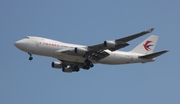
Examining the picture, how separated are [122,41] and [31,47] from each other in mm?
12239

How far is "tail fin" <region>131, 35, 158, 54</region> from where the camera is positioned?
6190cm

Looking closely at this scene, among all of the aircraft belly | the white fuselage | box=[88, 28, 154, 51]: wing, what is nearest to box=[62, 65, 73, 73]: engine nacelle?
the aircraft belly

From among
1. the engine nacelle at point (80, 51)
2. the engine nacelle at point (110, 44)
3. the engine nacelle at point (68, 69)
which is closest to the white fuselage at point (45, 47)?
the engine nacelle at point (80, 51)

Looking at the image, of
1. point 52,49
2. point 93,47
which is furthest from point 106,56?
point 52,49

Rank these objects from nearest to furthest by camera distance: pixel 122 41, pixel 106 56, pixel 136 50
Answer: pixel 122 41 → pixel 106 56 → pixel 136 50

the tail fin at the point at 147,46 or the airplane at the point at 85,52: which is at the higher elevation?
the tail fin at the point at 147,46

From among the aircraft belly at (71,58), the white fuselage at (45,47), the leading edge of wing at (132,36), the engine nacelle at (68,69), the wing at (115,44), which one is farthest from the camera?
the engine nacelle at (68,69)

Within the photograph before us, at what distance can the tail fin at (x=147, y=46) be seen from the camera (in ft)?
203

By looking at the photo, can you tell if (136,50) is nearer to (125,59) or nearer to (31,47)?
(125,59)

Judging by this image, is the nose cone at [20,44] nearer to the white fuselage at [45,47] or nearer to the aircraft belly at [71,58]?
the white fuselage at [45,47]

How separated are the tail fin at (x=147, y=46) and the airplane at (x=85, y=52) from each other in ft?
3.95

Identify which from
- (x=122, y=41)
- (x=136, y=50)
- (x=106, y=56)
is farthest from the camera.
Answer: (x=136, y=50)

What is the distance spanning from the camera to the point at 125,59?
59.1 m

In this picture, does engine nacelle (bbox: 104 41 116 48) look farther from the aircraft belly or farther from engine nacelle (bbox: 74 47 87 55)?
the aircraft belly
